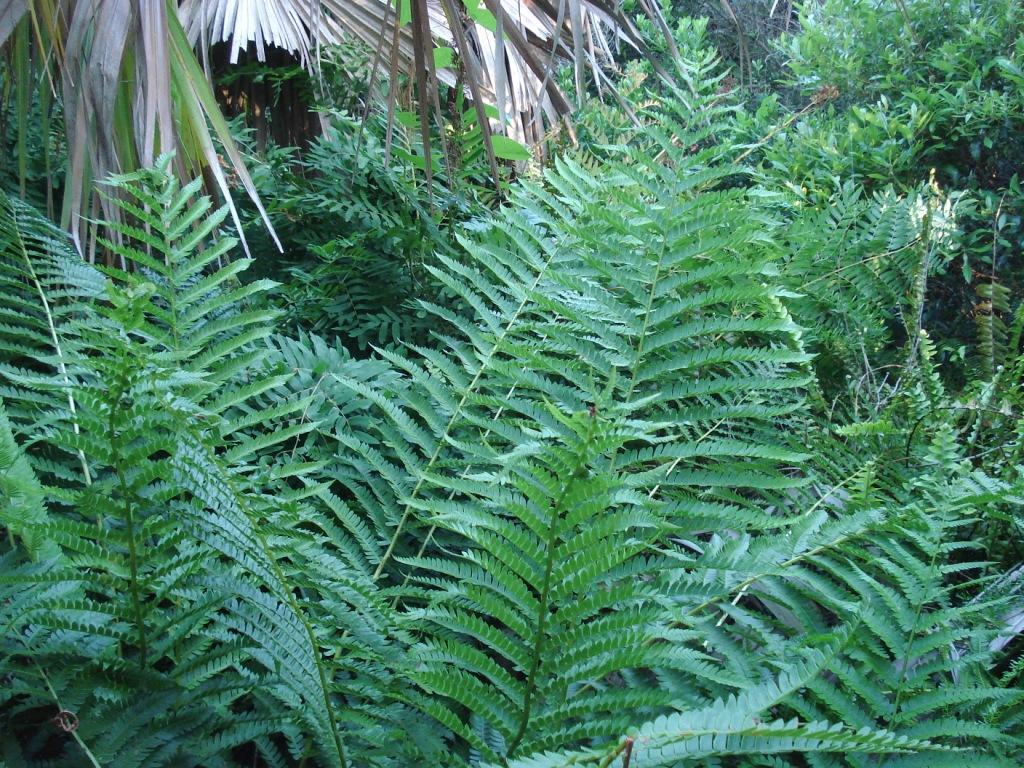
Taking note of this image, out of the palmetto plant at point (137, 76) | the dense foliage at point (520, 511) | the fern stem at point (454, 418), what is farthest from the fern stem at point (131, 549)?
the palmetto plant at point (137, 76)

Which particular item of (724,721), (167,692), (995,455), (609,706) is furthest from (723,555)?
(995,455)

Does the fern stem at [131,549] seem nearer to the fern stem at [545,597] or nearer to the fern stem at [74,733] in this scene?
the fern stem at [74,733]

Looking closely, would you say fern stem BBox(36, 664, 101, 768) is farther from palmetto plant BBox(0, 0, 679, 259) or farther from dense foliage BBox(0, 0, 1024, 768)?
palmetto plant BBox(0, 0, 679, 259)

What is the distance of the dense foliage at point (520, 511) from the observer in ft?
2.72

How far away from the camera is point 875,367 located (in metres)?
1.87

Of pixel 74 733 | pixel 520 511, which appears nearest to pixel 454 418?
pixel 520 511

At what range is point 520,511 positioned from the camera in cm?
81

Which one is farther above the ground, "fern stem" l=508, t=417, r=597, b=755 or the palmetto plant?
the palmetto plant

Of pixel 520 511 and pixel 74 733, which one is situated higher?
pixel 520 511

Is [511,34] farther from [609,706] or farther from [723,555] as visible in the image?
[609,706]

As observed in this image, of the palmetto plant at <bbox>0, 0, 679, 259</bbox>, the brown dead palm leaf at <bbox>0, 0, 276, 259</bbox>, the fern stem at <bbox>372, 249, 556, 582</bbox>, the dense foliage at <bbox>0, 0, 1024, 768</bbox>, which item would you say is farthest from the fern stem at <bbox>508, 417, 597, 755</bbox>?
the brown dead palm leaf at <bbox>0, 0, 276, 259</bbox>

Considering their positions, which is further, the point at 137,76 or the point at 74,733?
the point at 137,76

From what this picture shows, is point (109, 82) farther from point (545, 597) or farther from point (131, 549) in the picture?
point (545, 597)

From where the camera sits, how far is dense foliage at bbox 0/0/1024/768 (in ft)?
2.72
